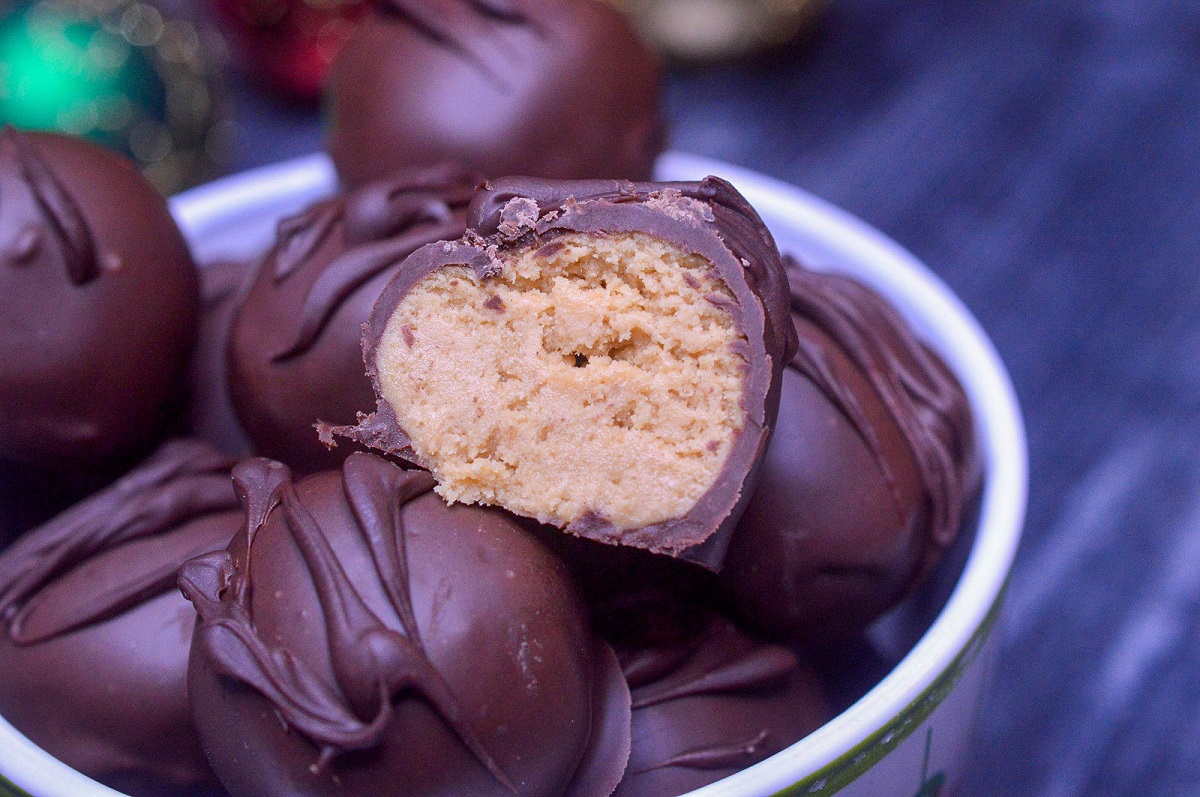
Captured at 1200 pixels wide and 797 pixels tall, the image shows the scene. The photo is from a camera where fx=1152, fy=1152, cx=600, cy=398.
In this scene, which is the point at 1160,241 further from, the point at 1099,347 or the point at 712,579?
the point at 712,579

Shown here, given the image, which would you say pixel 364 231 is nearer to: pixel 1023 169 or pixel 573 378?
pixel 573 378

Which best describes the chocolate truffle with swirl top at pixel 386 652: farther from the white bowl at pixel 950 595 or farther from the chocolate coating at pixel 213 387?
the chocolate coating at pixel 213 387

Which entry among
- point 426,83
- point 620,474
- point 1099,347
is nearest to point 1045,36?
point 1099,347

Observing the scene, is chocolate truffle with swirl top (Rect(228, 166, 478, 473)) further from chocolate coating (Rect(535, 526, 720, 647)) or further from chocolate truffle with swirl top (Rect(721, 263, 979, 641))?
chocolate truffle with swirl top (Rect(721, 263, 979, 641))

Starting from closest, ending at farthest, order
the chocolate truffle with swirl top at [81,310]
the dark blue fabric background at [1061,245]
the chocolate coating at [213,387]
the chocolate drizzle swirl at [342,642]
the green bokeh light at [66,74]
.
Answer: the chocolate drizzle swirl at [342,642]
the chocolate truffle with swirl top at [81,310]
the chocolate coating at [213,387]
the dark blue fabric background at [1061,245]
the green bokeh light at [66,74]

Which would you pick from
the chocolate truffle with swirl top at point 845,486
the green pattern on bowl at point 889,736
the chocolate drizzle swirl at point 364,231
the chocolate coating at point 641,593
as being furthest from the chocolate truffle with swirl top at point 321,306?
the green pattern on bowl at point 889,736

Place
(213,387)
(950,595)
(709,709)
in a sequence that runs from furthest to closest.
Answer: (213,387) → (950,595) → (709,709)

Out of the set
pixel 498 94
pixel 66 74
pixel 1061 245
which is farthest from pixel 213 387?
pixel 1061 245
